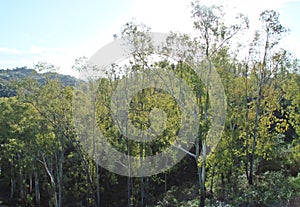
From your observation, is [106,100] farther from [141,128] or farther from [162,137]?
[162,137]

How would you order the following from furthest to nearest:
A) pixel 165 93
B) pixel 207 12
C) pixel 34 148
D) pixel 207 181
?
pixel 34 148, pixel 207 181, pixel 165 93, pixel 207 12

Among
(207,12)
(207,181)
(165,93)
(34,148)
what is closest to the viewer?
(207,12)

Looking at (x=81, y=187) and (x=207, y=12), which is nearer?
(x=207, y=12)

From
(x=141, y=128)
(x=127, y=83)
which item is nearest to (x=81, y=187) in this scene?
(x=141, y=128)

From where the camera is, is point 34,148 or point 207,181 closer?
point 207,181

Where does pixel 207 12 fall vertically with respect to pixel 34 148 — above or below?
above

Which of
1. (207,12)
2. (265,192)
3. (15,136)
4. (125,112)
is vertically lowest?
(265,192)

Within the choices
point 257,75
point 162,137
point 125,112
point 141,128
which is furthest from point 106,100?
point 257,75

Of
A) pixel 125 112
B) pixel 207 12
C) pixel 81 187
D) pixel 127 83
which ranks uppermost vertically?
pixel 207 12

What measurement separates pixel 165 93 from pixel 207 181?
3.95m

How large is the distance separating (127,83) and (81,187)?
5.64m

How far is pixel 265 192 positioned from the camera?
9.94m

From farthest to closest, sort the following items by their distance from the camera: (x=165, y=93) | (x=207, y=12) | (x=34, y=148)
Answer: (x=34, y=148)
(x=165, y=93)
(x=207, y=12)

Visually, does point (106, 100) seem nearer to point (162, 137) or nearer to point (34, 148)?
point (162, 137)
